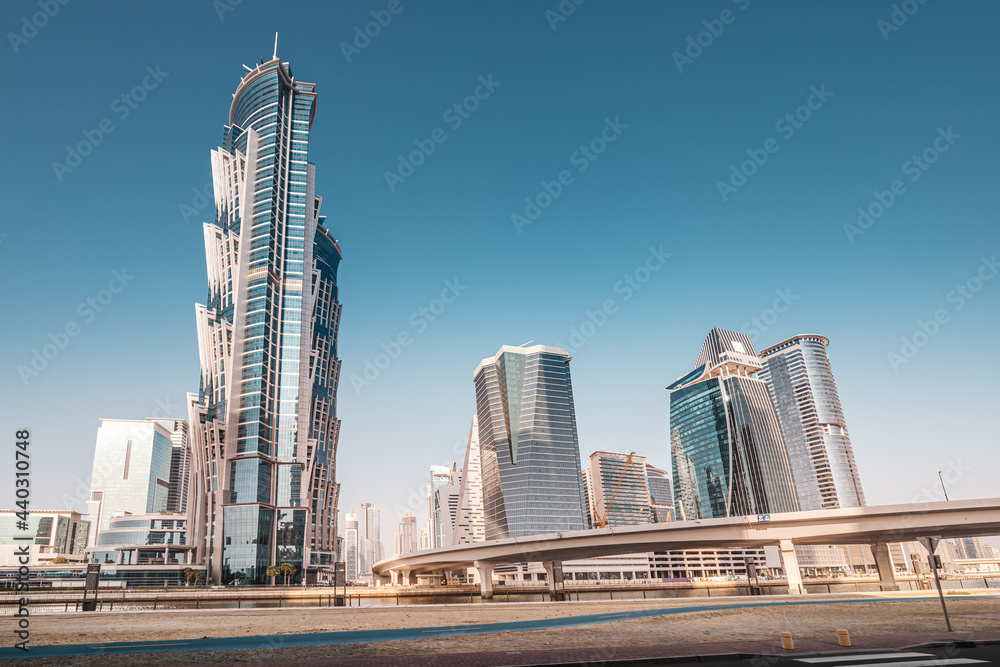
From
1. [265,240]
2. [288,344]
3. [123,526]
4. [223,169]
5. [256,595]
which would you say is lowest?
[256,595]

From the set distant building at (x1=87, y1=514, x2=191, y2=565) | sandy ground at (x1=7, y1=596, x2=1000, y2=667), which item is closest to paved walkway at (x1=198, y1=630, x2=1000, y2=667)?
sandy ground at (x1=7, y1=596, x2=1000, y2=667)

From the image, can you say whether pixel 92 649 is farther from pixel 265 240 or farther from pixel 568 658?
pixel 265 240

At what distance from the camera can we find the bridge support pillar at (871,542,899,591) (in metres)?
64.9

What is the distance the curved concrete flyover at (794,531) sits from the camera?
198ft

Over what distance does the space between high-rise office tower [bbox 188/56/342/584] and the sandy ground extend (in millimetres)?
113043

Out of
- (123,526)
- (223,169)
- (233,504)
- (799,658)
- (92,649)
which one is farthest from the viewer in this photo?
(223,169)

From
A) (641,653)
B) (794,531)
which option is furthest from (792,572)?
(641,653)

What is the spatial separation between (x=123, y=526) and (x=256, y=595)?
89.2 metres

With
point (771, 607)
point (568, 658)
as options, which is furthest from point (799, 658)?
point (771, 607)

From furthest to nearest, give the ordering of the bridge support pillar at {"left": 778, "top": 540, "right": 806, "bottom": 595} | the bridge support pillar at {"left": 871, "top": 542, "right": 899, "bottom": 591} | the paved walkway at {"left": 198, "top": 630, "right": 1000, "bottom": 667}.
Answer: the bridge support pillar at {"left": 871, "top": 542, "right": 899, "bottom": 591} → the bridge support pillar at {"left": 778, "top": 540, "right": 806, "bottom": 595} → the paved walkway at {"left": 198, "top": 630, "right": 1000, "bottom": 667}

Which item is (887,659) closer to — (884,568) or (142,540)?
(884,568)

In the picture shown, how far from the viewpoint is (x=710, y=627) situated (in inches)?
1057

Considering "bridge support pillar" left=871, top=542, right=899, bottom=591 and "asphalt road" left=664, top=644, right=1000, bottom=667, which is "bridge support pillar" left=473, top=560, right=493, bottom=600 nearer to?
"bridge support pillar" left=871, top=542, right=899, bottom=591

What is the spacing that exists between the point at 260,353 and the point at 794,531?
136255 millimetres
